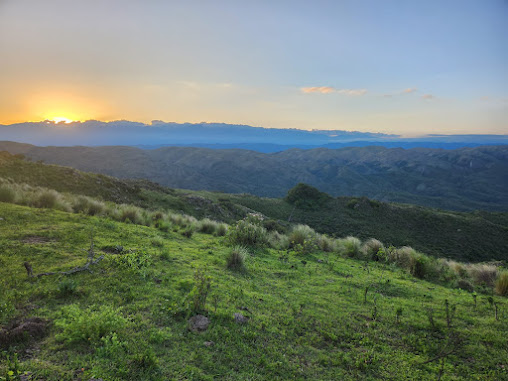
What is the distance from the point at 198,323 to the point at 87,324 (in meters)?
1.89

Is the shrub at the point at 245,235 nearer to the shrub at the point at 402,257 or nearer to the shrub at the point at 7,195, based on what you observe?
the shrub at the point at 402,257

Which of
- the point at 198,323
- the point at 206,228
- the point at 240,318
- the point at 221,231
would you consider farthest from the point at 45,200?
the point at 240,318

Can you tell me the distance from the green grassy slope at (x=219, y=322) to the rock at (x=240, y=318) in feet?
0.32

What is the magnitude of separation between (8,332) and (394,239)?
4295 cm

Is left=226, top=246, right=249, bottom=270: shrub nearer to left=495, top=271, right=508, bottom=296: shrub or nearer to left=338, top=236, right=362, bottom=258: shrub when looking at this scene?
left=338, top=236, right=362, bottom=258: shrub

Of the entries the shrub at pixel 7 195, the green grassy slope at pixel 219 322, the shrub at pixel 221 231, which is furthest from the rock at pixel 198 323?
the shrub at pixel 7 195

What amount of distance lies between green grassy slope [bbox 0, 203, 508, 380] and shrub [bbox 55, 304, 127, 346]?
0.06 ft

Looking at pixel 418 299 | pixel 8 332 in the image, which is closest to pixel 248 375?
pixel 8 332

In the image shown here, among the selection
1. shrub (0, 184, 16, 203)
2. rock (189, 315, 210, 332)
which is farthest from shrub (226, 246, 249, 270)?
shrub (0, 184, 16, 203)

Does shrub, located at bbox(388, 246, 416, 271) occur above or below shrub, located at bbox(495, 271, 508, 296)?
below

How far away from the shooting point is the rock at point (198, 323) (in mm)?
4855

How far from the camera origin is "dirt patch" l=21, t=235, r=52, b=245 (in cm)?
719

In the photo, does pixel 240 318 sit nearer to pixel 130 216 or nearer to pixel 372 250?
pixel 130 216

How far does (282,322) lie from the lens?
5633 mm
